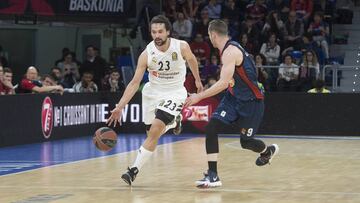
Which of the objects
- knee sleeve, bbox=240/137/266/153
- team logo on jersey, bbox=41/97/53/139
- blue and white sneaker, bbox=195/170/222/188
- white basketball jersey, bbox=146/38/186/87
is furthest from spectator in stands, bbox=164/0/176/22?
blue and white sneaker, bbox=195/170/222/188

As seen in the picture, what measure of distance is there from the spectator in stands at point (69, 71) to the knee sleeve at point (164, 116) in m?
11.8

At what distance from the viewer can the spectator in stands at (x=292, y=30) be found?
83.4ft

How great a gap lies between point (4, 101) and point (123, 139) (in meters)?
3.44

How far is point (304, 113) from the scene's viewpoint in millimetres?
22344

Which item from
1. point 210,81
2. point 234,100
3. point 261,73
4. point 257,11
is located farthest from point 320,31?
point 234,100

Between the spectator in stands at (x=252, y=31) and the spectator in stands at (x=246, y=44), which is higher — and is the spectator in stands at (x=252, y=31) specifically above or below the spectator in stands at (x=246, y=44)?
above

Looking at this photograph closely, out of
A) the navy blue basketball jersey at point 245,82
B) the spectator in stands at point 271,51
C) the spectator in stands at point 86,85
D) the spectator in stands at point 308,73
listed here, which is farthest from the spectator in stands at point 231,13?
the navy blue basketball jersey at point 245,82

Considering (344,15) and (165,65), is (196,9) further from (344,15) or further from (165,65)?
(165,65)

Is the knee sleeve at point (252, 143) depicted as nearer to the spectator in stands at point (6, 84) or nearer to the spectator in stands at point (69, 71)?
the spectator in stands at point (6, 84)

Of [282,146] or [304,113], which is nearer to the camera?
[282,146]

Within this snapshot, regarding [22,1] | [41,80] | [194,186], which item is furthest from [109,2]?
[194,186]

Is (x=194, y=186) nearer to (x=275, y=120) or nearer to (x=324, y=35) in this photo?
(x=275, y=120)

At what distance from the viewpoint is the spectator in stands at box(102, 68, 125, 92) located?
78.1 feet

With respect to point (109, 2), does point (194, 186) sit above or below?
below
